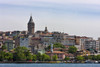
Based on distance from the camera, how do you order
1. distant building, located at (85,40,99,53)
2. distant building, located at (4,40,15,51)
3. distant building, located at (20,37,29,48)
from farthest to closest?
distant building, located at (85,40,99,53) → distant building, located at (20,37,29,48) → distant building, located at (4,40,15,51)

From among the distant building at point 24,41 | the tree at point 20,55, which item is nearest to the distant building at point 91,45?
the distant building at point 24,41

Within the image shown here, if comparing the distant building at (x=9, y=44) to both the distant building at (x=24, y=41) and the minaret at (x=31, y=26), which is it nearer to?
the distant building at (x=24, y=41)

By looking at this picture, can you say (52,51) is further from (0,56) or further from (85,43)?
(85,43)

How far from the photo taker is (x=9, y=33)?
608 ft

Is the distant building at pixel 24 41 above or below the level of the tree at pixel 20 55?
above

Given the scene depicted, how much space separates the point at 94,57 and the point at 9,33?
219 feet

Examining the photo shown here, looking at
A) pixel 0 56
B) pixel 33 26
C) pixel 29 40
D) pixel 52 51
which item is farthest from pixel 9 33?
Result: pixel 0 56

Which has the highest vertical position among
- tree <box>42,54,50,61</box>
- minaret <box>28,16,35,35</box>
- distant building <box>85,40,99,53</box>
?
minaret <box>28,16,35,35</box>

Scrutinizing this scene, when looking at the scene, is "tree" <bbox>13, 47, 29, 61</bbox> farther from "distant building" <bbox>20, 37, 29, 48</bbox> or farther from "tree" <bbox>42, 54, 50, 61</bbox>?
"distant building" <bbox>20, 37, 29, 48</bbox>

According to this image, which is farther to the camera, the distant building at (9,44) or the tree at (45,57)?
the distant building at (9,44)

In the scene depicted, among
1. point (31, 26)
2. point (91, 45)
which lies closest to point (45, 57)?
point (91, 45)

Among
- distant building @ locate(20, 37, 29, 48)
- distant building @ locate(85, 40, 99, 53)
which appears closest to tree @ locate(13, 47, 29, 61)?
distant building @ locate(20, 37, 29, 48)

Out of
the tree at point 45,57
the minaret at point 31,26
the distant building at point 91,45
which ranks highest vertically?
the minaret at point 31,26

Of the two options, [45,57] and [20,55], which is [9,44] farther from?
[20,55]
